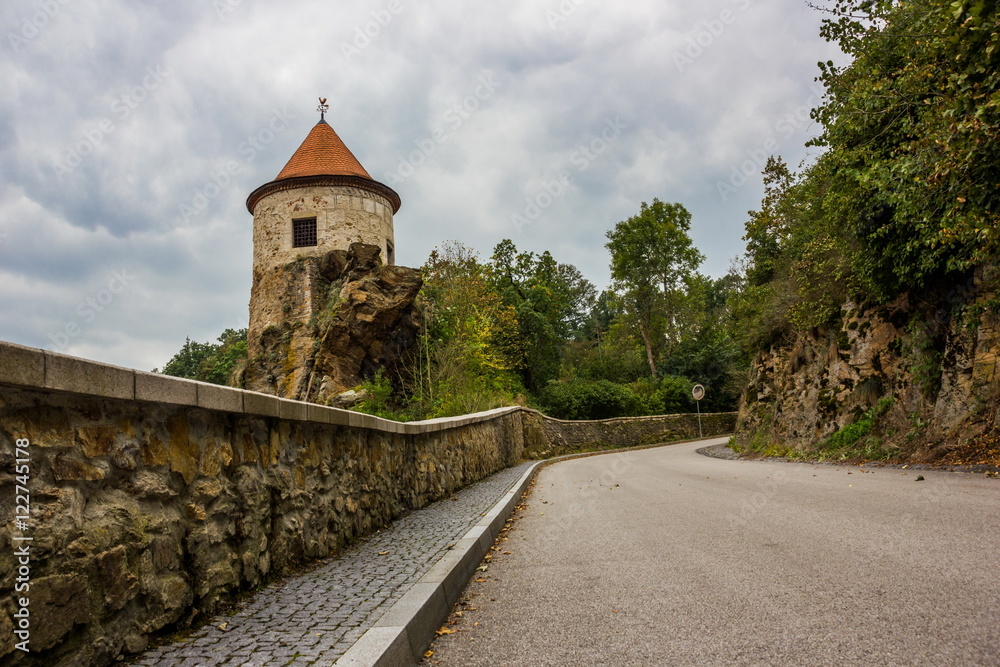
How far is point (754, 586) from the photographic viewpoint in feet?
13.8

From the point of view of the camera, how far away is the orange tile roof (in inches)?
1084

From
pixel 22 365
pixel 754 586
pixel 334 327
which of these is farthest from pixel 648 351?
pixel 22 365

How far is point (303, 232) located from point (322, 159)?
12.3ft

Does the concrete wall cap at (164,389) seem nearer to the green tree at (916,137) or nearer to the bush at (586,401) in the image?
the green tree at (916,137)

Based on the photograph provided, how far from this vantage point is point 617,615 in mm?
3887

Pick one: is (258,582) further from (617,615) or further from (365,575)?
(617,615)

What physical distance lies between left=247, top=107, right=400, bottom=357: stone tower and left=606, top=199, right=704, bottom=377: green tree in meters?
23.7

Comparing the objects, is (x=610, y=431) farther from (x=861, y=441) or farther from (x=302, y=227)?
(x=861, y=441)

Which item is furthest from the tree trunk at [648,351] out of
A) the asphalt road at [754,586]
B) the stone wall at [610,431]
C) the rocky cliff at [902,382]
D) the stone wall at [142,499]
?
the stone wall at [142,499]

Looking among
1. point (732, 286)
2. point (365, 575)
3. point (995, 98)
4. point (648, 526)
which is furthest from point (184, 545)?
point (732, 286)

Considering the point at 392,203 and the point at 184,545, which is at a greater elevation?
the point at 392,203

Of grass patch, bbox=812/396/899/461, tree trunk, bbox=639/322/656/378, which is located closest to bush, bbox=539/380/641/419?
tree trunk, bbox=639/322/656/378

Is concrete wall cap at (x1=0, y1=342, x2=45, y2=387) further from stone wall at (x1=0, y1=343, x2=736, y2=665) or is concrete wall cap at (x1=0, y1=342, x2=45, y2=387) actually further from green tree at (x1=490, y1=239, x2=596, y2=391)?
green tree at (x1=490, y1=239, x2=596, y2=391)

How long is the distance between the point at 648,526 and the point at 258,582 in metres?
4.30
